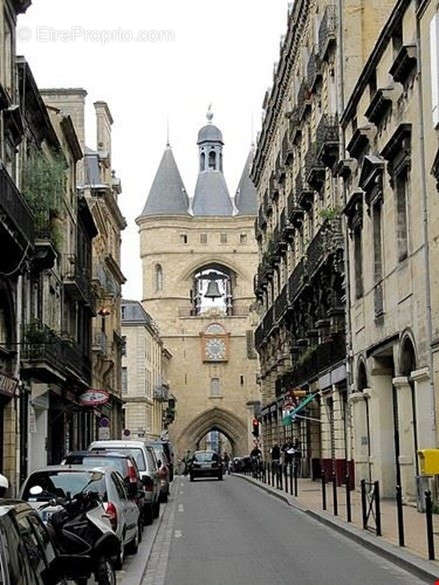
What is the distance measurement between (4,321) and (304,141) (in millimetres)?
20810

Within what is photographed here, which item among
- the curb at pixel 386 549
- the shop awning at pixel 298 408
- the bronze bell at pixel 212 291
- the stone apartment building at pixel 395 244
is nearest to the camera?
the curb at pixel 386 549

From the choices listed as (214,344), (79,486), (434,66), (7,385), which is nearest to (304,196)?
(7,385)

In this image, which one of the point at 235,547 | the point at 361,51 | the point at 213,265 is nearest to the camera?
the point at 235,547

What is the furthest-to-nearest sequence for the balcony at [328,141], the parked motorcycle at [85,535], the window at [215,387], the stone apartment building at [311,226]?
the window at [215,387]
the balcony at [328,141]
the stone apartment building at [311,226]
the parked motorcycle at [85,535]

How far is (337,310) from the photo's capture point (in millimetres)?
37875

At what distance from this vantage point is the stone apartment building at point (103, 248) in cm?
5481

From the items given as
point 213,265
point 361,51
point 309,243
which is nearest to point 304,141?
point 309,243

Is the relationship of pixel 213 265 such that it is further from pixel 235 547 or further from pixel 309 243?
pixel 235 547

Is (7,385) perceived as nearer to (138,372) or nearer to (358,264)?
(358,264)

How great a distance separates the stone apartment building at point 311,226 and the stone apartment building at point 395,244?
8.09 feet

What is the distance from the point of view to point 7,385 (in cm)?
2888

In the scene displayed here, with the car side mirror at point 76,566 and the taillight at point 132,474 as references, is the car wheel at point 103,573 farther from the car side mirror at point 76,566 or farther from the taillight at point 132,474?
the taillight at point 132,474

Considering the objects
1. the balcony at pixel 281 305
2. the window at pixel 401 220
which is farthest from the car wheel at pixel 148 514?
Answer: the balcony at pixel 281 305

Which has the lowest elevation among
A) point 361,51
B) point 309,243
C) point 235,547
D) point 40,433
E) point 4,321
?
point 235,547
